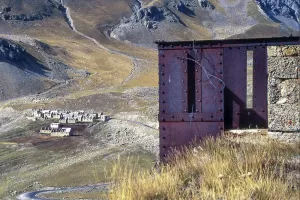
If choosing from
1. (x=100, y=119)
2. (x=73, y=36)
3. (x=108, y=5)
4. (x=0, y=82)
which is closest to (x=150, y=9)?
(x=108, y=5)

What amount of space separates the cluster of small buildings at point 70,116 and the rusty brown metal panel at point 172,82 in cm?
2375

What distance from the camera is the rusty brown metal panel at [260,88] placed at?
26.8 ft

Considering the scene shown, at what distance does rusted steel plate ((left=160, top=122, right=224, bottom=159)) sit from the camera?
8102mm

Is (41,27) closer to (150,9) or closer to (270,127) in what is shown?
(150,9)

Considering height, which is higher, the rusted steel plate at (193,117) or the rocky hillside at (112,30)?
the rocky hillside at (112,30)

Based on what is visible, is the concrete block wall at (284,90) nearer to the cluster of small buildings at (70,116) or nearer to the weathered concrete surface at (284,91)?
the weathered concrete surface at (284,91)

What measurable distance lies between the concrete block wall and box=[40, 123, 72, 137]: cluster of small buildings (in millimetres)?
23722

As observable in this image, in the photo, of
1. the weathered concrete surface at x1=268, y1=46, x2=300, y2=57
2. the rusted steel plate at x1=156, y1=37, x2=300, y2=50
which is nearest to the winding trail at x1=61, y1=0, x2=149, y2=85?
the rusted steel plate at x1=156, y1=37, x2=300, y2=50

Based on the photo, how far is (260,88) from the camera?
827 centimetres

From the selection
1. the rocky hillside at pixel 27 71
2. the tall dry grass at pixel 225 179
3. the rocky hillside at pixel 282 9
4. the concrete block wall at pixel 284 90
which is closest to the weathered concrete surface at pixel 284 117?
the concrete block wall at pixel 284 90

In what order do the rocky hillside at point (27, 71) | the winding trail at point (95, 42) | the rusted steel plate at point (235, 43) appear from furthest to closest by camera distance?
1. the winding trail at point (95, 42)
2. the rocky hillside at point (27, 71)
3. the rusted steel plate at point (235, 43)

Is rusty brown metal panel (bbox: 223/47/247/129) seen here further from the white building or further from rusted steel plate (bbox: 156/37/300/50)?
the white building

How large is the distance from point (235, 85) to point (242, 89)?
0.12 metres

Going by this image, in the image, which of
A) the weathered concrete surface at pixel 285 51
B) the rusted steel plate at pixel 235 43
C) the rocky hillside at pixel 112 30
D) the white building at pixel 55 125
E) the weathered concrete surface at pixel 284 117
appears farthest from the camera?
the rocky hillside at pixel 112 30
